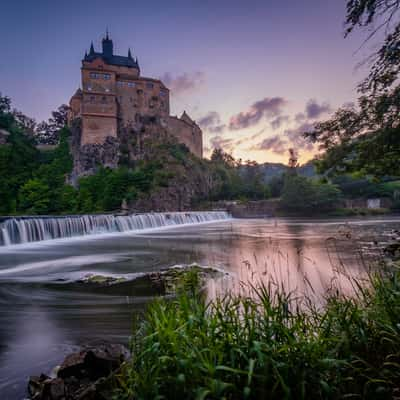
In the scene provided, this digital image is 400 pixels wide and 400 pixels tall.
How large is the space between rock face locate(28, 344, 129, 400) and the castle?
45064mm

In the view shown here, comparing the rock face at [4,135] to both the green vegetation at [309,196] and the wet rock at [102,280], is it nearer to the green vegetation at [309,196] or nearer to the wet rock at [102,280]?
the wet rock at [102,280]

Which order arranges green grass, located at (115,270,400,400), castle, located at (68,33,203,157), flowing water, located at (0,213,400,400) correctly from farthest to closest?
castle, located at (68,33,203,157)
flowing water, located at (0,213,400,400)
green grass, located at (115,270,400,400)

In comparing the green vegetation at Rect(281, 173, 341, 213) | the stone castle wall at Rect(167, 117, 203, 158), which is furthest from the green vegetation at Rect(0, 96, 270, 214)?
the green vegetation at Rect(281, 173, 341, 213)

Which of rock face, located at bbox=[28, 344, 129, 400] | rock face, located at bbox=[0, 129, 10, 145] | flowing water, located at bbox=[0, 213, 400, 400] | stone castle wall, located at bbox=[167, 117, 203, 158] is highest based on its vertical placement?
stone castle wall, located at bbox=[167, 117, 203, 158]

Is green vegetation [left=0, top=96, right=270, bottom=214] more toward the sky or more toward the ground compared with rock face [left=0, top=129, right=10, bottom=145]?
more toward the ground

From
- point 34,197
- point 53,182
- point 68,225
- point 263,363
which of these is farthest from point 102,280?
point 53,182

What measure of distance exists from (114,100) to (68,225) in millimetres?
32607

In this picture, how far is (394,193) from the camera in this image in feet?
137

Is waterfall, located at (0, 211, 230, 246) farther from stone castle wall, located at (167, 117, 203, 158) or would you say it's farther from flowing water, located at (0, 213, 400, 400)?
stone castle wall, located at (167, 117, 203, 158)

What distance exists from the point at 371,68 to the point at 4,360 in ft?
20.8

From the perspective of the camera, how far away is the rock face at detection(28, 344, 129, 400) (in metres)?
2.14

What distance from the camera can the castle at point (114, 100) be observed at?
143ft

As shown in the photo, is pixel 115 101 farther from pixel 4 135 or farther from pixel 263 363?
pixel 263 363

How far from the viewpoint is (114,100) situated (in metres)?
44.8
